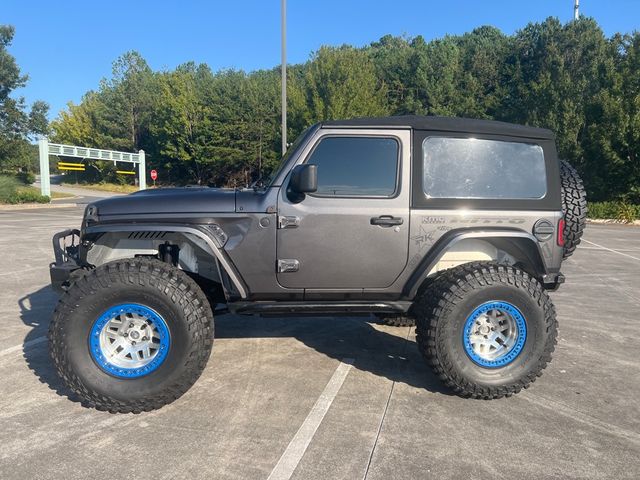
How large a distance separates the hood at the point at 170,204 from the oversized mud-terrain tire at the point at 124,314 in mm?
448

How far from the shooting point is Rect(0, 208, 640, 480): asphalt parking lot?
8.68 ft

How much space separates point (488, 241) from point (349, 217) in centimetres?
122

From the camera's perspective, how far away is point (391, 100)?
1794 inches

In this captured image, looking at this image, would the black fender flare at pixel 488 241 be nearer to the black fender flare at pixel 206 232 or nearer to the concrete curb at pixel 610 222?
the black fender flare at pixel 206 232

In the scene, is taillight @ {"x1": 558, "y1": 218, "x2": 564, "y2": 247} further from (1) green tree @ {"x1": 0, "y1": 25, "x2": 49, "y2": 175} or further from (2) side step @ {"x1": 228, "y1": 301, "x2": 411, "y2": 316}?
(1) green tree @ {"x1": 0, "y1": 25, "x2": 49, "y2": 175}

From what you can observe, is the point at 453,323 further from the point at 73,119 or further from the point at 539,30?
the point at 73,119

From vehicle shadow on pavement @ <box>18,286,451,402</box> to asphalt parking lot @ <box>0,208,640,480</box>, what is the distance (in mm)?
22

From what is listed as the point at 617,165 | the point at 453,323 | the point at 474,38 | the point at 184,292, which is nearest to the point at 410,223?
the point at 453,323

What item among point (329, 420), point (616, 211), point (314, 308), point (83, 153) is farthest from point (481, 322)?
point (83, 153)

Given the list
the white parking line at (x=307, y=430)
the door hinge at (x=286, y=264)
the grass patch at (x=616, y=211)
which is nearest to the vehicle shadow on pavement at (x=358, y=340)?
the white parking line at (x=307, y=430)

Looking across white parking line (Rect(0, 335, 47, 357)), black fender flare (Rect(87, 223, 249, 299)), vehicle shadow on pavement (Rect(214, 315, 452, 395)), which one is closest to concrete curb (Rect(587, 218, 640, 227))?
vehicle shadow on pavement (Rect(214, 315, 452, 395))

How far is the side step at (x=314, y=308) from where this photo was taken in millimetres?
3590

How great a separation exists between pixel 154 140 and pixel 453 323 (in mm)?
60056

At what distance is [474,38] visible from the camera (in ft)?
199
